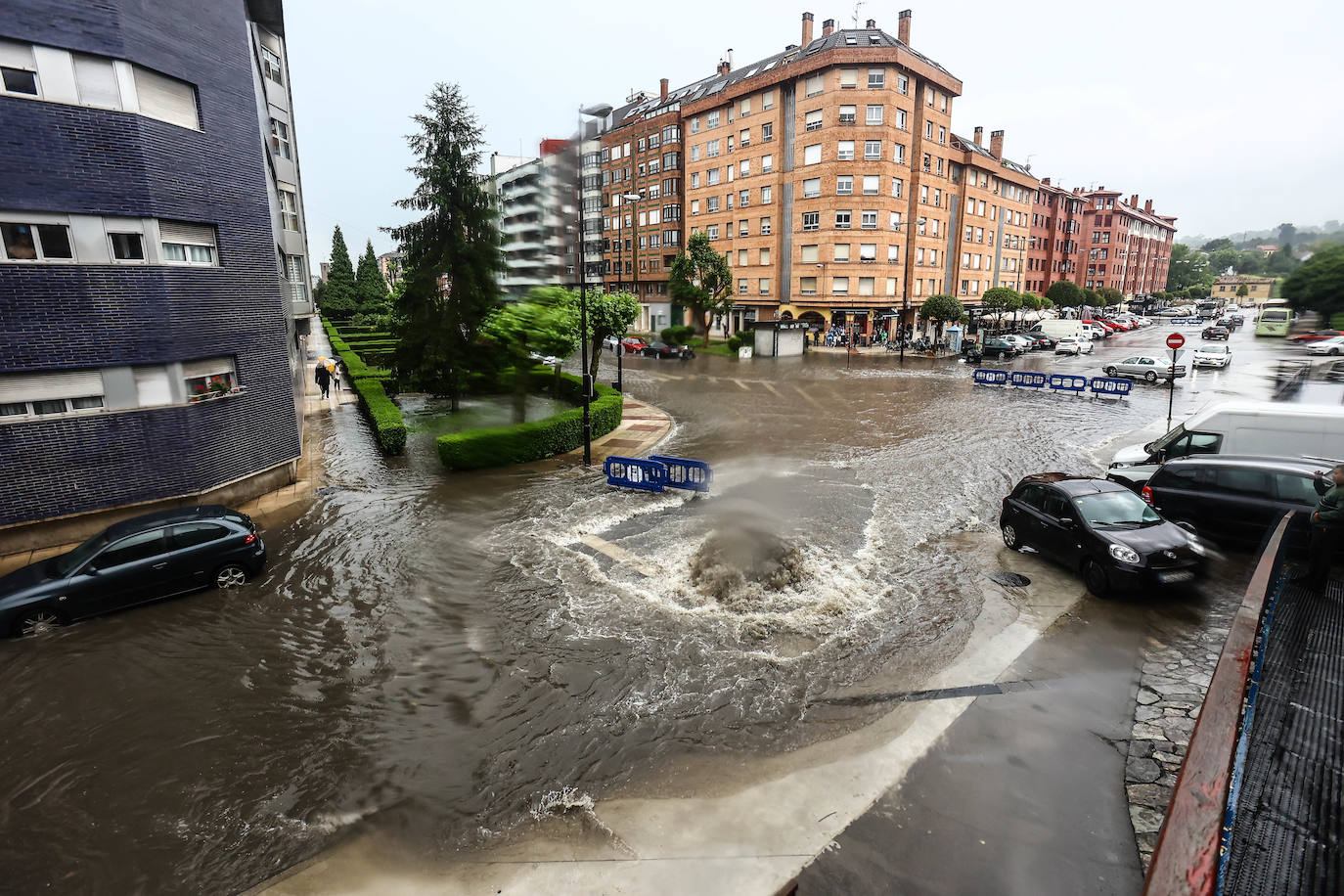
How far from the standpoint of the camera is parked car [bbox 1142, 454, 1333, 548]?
9727 mm

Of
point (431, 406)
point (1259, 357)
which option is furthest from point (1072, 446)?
point (1259, 357)

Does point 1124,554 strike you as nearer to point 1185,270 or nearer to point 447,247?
point 447,247

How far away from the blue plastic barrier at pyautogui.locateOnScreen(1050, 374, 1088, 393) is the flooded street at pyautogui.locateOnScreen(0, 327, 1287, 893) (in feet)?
53.1

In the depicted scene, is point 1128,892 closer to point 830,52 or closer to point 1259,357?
point 1259,357

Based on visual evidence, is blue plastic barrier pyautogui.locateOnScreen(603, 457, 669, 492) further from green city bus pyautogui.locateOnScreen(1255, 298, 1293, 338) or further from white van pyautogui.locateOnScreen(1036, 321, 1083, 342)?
white van pyautogui.locateOnScreen(1036, 321, 1083, 342)

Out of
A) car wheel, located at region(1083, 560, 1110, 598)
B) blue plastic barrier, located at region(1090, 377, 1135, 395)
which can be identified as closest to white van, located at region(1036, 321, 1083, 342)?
blue plastic barrier, located at region(1090, 377, 1135, 395)

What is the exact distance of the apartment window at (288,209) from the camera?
24.3m

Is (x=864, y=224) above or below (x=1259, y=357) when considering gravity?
above

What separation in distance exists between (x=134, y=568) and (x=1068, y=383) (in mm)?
34831

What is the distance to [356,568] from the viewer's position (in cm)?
1109

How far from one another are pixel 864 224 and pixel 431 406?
109 feet

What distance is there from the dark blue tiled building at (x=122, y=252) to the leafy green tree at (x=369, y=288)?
46.8 meters

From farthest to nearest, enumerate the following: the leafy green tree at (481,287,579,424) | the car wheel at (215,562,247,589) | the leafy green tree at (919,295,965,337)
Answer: the leafy green tree at (919,295,965,337)
the leafy green tree at (481,287,579,424)
the car wheel at (215,562,247,589)

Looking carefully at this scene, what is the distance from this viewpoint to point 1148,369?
3069 centimetres
